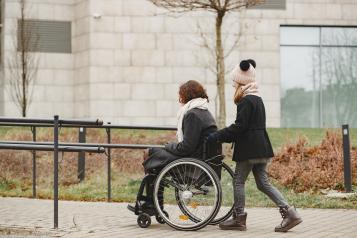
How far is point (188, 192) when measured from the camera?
932 cm

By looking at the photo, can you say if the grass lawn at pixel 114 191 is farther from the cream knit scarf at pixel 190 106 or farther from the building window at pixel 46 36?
the building window at pixel 46 36

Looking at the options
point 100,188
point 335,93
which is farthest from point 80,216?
point 335,93

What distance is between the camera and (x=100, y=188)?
14.6 m

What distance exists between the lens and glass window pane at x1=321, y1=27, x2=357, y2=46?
31031 mm

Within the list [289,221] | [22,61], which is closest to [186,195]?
[289,221]

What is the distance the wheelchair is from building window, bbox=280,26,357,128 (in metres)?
21.5

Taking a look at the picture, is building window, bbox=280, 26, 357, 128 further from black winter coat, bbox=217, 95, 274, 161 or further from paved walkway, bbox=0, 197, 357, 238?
black winter coat, bbox=217, 95, 274, 161

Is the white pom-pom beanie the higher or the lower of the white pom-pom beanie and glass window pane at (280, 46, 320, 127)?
the lower

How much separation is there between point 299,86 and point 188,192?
22.2 meters

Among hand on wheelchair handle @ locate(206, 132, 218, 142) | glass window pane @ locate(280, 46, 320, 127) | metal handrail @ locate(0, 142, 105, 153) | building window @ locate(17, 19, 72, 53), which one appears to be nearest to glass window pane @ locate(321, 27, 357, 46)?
glass window pane @ locate(280, 46, 320, 127)

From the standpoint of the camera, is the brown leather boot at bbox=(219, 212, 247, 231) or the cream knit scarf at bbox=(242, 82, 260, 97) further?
the cream knit scarf at bbox=(242, 82, 260, 97)

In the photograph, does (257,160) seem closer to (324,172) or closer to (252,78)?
(252,78)

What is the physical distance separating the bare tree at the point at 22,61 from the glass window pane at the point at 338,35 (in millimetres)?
10164

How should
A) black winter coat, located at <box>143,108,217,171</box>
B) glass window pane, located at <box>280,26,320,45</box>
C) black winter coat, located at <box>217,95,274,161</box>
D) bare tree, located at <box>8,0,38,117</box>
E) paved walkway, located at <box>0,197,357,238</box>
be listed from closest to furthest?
paved walkway, located at <box>0,197,357,238</box>
black winter coat, located at <box>217,95,274,161</box>
black winter coat, located at <box>143,108,217,171</box>
bare tree, located at <box>8,0,38,117</box>
glass window pane, located at <box>280,26,320,45</box>
